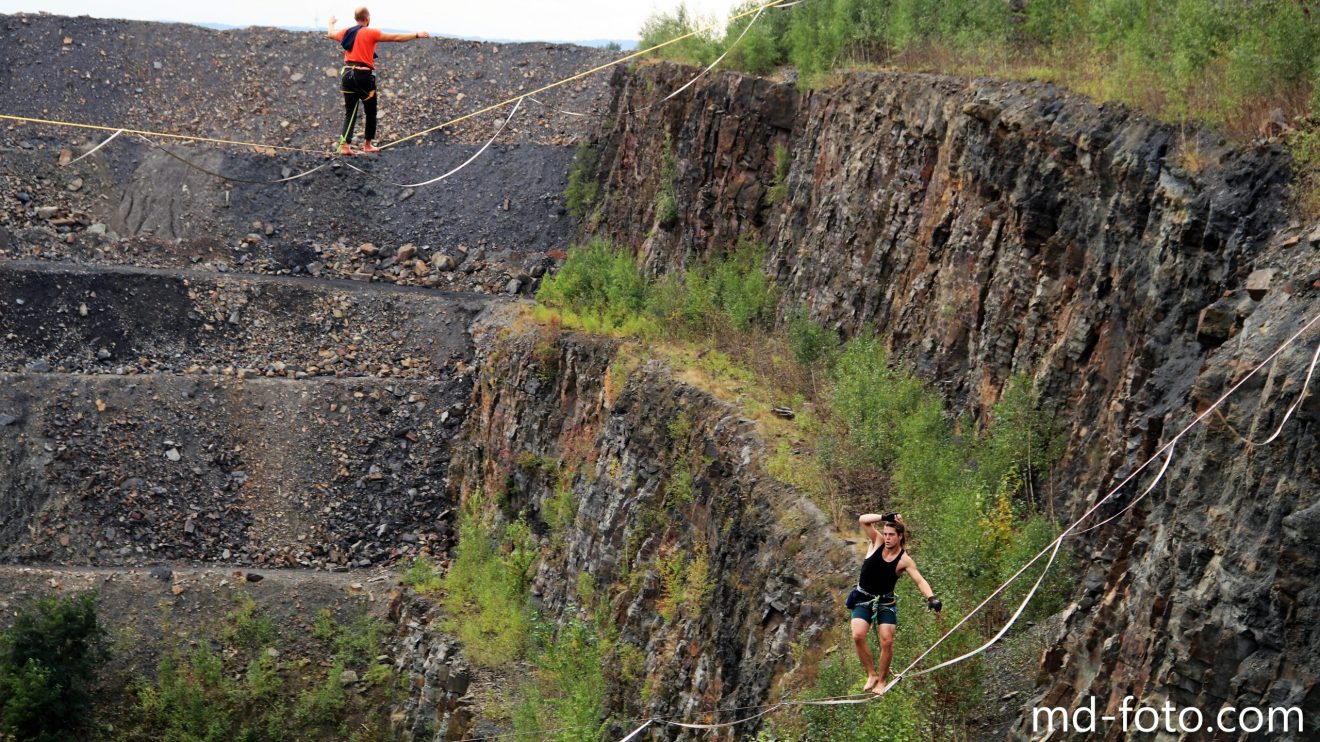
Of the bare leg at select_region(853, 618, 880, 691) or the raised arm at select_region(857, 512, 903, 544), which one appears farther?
the raised arm at select_region(857, 512, 903, 544)

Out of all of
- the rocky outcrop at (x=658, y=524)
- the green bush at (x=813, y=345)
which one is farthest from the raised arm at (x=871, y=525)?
the green bush at (x=813, y=345)

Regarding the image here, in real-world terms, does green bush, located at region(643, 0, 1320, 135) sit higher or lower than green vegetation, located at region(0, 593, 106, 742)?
higher

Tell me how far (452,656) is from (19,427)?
1172 cm

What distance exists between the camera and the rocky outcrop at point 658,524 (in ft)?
44.9

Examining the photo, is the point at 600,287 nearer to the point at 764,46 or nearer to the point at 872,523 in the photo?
the point at 764,46

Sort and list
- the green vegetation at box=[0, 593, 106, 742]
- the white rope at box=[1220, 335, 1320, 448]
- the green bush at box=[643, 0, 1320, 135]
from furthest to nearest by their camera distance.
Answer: the green vegetation at box=[0, 593, 106, 742]
the green bush at box=[643, 0, 1320, 135]
the white rope at box=[1220, 335, 1320, 448]

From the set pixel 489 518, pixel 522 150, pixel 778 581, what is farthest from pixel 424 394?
pixel 778 581

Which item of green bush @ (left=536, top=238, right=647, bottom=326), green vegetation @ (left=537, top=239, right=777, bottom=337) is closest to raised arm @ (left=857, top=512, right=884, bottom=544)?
green vegetation @ (left=537, top=239, right=777, bottom=337)

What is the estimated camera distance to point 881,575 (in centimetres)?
991

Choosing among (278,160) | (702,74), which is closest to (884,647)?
(702,74)

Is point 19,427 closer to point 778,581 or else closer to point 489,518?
point 489,518

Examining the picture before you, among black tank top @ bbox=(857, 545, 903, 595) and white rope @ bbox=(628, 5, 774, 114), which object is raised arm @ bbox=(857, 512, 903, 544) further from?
white rope @ bbox=(628, 5, 774, 114)

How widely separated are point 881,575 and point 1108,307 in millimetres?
3762

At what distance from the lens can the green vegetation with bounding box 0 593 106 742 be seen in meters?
21.4
